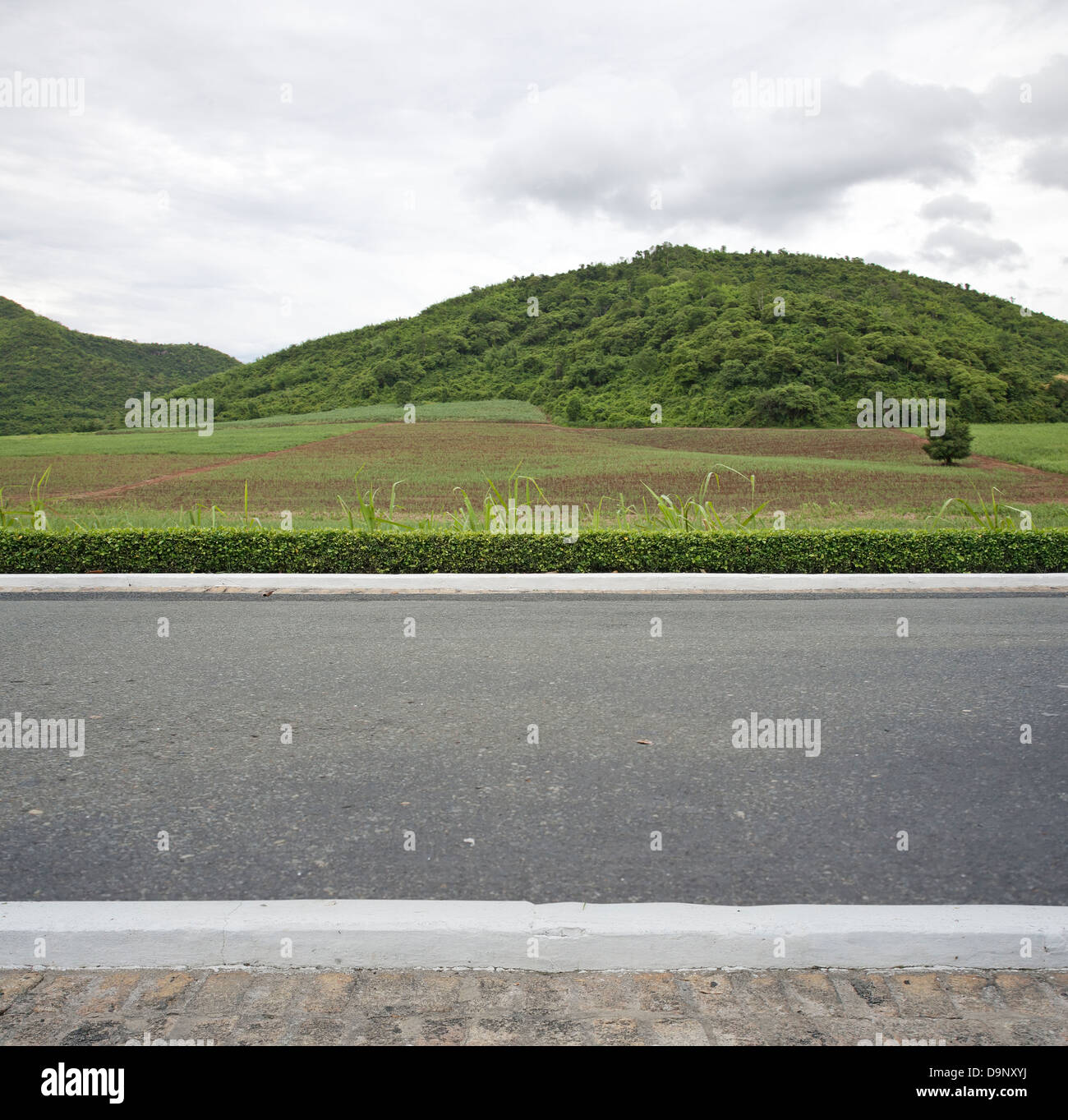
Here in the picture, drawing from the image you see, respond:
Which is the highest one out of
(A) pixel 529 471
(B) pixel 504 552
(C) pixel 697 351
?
(C) pixel 697 351

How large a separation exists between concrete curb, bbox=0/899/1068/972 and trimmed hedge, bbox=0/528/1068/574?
376 inches

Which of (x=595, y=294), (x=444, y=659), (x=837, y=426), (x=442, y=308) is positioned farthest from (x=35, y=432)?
(x=444, y=659)

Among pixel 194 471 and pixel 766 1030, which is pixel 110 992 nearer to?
pixel 766 1030

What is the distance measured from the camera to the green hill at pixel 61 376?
2085 inches

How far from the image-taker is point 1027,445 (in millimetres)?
30703

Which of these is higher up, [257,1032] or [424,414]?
[424,414]

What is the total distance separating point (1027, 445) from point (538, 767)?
32538 mm

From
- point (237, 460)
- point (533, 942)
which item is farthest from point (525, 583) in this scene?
point (237, 460)

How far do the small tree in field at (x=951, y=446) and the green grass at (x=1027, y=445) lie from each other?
1200 mm

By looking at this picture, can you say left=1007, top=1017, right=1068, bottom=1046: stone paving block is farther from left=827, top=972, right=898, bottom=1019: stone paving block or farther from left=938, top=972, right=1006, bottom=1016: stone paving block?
left=827, top=972, right=898, bottom=1019: stone paving block

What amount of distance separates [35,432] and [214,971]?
56.9 metres

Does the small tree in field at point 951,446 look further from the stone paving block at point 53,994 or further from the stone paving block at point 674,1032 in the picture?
the stone paving block at point 53,994

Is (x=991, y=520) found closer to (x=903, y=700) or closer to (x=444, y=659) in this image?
(x=903, y=700)

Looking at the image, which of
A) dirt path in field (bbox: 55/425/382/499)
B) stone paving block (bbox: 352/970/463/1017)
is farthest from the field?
stone paving block (bbox: 352/970/463/1017)
